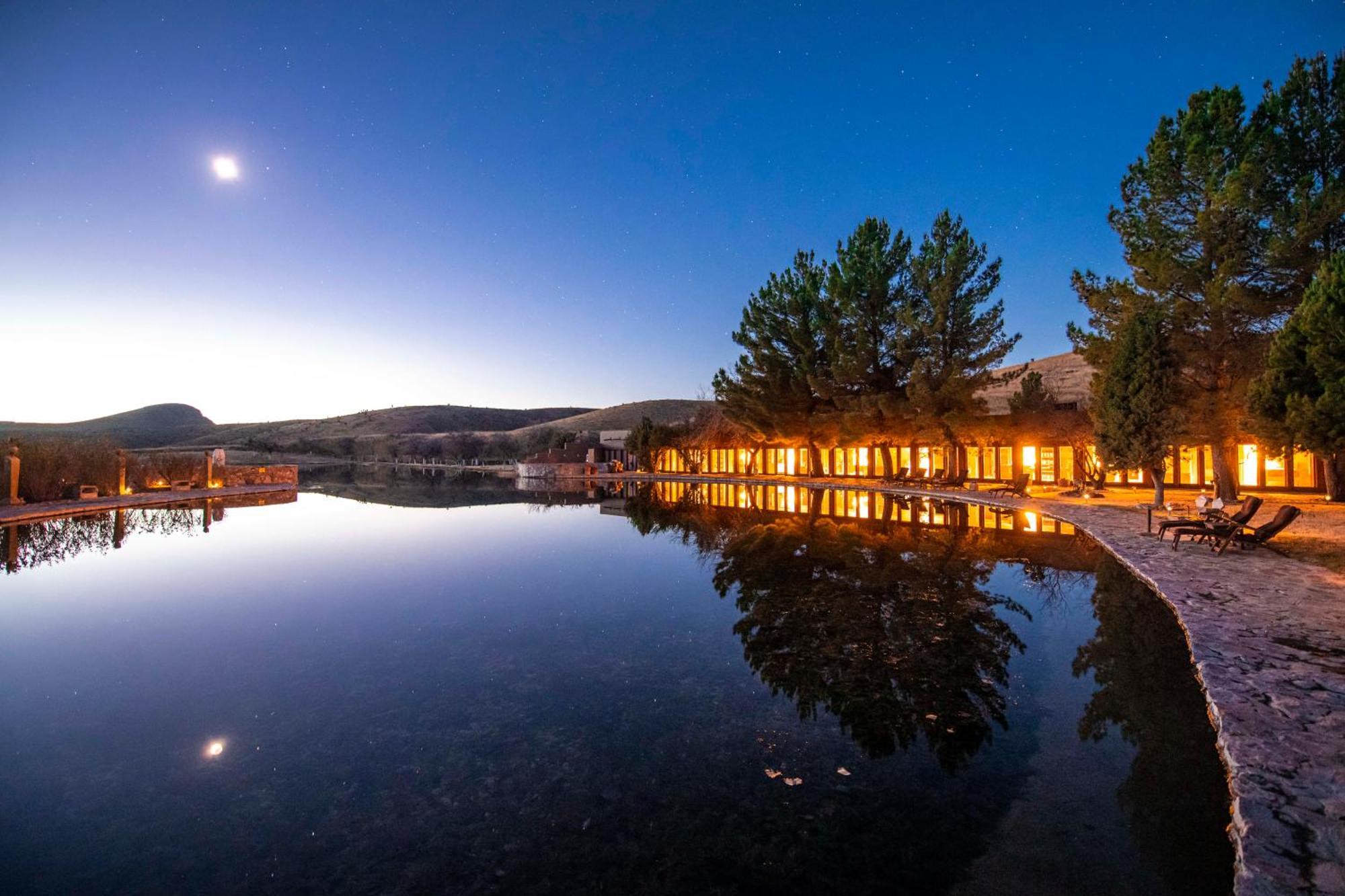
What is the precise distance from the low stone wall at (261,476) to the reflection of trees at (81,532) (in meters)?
14.6

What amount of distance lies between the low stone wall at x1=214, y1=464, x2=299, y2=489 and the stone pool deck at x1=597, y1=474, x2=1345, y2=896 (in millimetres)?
39662

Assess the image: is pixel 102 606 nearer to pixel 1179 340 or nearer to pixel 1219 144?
pixel 1179 340

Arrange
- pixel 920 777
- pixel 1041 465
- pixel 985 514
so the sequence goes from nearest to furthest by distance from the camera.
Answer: pixel 920 777
pixel 985 514
pixel 1041 465

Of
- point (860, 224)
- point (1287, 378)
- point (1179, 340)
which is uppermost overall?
point (860, 224)

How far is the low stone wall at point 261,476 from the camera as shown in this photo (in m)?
35.0

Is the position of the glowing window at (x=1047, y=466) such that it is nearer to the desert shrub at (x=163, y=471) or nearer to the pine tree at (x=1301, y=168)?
the pine tree at (x=1301, y=168)

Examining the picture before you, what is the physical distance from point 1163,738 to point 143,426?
13140cm

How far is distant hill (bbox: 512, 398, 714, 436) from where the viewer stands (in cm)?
9925

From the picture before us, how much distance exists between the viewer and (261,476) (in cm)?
3800

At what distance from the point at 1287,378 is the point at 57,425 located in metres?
136

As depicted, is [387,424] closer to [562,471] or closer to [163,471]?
[562,471]

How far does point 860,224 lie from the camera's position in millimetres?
29406

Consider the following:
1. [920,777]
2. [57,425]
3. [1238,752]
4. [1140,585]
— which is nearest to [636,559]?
[1140,585]

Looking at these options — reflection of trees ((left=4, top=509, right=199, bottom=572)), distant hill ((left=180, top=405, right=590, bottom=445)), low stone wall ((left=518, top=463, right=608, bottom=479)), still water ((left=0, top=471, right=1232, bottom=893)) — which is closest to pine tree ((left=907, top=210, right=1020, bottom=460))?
still water ((left=0, top=471, right=1232, bottom=893))
